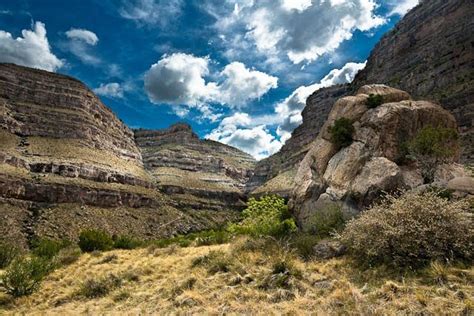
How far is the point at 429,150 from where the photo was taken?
2186 centimetres

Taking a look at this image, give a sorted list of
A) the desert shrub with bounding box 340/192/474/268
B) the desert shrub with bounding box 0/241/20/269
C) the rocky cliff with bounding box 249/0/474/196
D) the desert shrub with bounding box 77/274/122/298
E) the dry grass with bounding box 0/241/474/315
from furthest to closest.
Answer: the rocky cliff with bounding box 249/0/474/196 < the desert shrub with bounding box 0/241/20/269 < the desert shrub with bounding box 77/274/122/298 < the desert shrub with bounding box 340/192/474/268 < the dry grass with bounding box 0/241/474/315

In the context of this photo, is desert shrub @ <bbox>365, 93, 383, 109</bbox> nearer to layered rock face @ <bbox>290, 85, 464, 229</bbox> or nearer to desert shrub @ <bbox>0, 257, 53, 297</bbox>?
layered rock face @ <bbox>290, 85, 464, 229</bbox>

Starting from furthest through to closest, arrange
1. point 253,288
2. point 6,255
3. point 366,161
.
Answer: point 6,255 < point 366,161 < point 253,288

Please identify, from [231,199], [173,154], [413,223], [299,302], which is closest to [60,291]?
[299,302]

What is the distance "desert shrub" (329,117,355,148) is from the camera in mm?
25672

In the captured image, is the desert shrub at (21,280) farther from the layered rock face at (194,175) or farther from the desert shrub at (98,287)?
the layered rock face at (194,175)

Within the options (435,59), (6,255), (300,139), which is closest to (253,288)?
(6,255)

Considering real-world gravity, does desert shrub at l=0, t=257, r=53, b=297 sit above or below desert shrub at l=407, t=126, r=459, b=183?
below

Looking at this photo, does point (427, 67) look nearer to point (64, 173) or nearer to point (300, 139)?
point (300, 139)

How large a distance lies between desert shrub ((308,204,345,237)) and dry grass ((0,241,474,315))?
3.65 meters

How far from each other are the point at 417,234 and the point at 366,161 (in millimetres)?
11170

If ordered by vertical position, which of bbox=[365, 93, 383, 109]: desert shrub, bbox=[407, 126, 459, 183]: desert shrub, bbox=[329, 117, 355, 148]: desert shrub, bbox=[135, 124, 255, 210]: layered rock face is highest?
bbox=[135, 124, 255, 210]: layered rock face

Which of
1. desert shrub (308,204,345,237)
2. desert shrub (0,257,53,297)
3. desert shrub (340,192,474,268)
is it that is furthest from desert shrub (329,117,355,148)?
desert shrub (0,257,53,297)

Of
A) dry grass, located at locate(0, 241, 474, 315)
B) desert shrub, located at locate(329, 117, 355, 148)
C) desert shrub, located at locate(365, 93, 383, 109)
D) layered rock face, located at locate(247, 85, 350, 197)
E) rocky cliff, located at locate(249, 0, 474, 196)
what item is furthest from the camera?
layered rock face, located at locate(247, 85, 350, 197)
